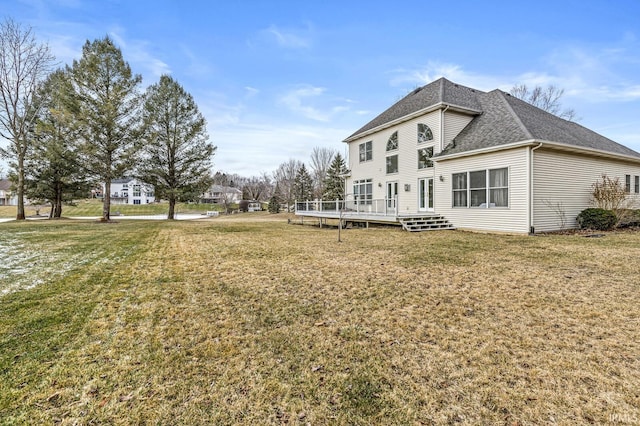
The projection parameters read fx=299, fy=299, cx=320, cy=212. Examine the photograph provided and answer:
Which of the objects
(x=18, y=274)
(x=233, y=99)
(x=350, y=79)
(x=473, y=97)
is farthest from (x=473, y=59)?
(x=18, y=274)

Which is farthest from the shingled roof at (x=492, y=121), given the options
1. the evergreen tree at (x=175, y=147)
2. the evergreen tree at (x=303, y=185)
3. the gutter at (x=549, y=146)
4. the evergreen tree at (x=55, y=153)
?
the evergreen tree at (x=303, y=185)

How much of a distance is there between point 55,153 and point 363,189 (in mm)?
18826

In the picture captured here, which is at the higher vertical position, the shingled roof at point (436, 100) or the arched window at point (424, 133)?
the shingled roof at point (436, 100)

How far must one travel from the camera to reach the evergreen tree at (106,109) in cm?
1747

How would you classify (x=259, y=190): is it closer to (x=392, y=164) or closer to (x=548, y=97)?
(x=392, y=164)

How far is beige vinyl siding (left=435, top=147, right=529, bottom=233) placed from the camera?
1061cm

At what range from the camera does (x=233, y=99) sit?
20.4 meters

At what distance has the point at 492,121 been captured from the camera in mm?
12898

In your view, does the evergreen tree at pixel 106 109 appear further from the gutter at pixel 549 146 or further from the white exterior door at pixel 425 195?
the gutter at pixel 549 146

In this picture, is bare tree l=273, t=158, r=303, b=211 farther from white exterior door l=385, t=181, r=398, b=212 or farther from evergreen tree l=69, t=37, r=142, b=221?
white exterior door l=385, t=181, r=398, b=212

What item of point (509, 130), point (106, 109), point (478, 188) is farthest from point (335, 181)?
point (509, 130)

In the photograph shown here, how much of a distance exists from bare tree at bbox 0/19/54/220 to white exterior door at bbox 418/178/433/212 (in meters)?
23.6

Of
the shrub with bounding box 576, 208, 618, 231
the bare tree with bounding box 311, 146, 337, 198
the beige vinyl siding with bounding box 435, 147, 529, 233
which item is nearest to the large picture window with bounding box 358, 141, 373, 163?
the beige vinyl siding with bounding box 435, 147, 529, 233

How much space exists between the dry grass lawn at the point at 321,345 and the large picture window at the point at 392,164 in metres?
11.0
